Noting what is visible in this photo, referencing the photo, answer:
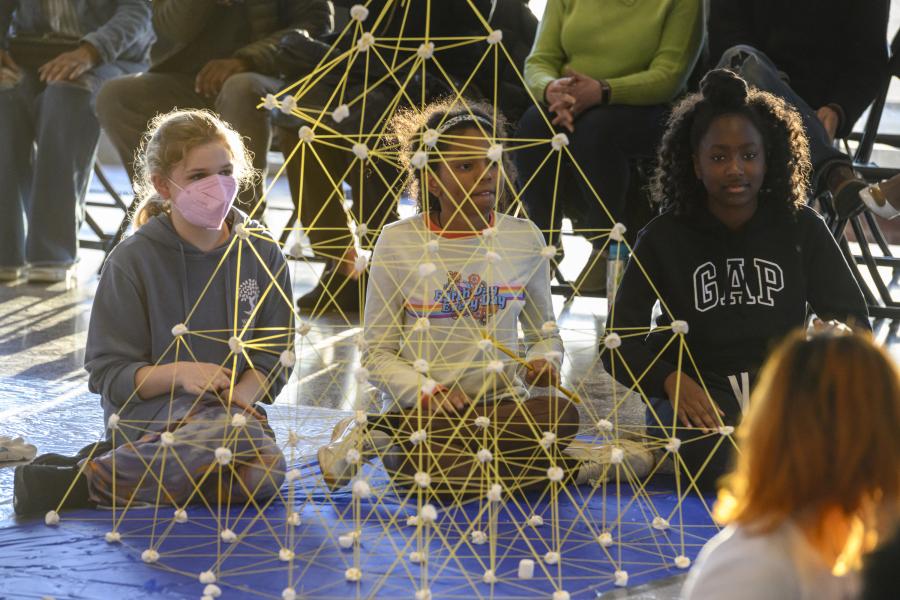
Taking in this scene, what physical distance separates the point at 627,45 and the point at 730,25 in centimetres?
28

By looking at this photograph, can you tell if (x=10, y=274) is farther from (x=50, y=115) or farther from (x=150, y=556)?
(x=150, y=556)

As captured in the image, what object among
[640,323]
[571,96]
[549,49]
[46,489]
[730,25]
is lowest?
[46,489]

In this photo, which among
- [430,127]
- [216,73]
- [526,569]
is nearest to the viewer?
[526,569]

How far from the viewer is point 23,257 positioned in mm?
3900

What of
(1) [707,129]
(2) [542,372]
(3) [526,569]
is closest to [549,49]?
(1) [707,129]

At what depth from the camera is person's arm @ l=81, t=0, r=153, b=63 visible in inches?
150

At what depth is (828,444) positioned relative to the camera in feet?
3.24

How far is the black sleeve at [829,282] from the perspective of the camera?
2119 mm

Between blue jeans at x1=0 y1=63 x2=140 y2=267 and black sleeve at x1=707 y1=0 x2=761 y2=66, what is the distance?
74.6 inches

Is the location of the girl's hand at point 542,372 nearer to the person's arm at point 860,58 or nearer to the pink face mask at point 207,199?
the pink face mask at point 207,199

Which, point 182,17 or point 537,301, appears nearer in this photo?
point 537,301

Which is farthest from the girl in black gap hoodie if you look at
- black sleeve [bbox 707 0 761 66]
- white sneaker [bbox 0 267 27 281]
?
white sneaker [bbox 0 267 27 281]

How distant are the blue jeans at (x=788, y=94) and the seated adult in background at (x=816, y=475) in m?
1.86

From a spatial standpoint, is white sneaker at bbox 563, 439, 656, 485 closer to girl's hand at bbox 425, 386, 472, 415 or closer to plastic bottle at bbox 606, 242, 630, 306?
girl's hand at bbox 425, 386, 472, 415
